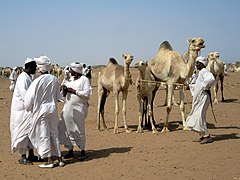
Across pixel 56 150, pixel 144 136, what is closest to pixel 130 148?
pixel 144 136

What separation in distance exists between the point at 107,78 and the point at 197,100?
3.21 m

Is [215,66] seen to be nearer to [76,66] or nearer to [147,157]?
[147,157]

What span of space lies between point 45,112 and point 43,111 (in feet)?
0.13

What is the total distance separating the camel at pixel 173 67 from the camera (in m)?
10.7

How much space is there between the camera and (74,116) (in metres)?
7.75

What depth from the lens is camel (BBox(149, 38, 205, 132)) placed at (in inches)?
421

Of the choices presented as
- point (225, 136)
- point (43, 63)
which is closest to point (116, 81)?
point (225, 136)

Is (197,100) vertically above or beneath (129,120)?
above

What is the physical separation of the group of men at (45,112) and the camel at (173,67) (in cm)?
394

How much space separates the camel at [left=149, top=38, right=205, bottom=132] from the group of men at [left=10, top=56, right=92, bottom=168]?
3.94 meters

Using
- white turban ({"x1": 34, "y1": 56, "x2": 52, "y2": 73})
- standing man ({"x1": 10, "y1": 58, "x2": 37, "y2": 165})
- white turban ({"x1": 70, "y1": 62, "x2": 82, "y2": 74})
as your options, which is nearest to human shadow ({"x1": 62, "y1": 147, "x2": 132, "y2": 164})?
standing man ({"x1": 10, "y1": 58, "x2": 37, "y2": 165})

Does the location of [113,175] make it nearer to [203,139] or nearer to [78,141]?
[78,141]

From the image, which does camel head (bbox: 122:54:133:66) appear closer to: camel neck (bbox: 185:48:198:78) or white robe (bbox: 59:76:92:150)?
camel neck (bbox: 185:48:198:78)

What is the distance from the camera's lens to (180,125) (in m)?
12.2
